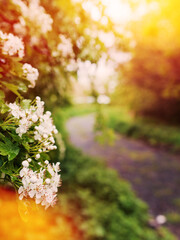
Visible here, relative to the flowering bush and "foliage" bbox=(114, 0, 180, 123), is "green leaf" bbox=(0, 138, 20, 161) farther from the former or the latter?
"foliage" bbox=(114, 0, 180, 123)

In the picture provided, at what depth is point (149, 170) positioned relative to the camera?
893cm

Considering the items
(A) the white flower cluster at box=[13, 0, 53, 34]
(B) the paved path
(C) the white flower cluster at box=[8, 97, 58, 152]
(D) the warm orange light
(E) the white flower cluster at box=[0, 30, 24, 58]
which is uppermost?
(A) the white flower cluster at box=[13, 0, 53, 34]

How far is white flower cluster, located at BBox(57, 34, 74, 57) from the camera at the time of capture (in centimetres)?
243

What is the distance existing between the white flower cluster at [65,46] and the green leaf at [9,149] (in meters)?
1.48

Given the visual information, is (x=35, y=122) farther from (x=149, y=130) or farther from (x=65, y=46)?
(x=149, y=130)

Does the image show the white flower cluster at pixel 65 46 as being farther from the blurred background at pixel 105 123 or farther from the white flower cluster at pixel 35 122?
the white flower cluster at pixel 35 122

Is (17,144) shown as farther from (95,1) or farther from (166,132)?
(166,132)

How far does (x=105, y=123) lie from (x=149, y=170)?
212 inches

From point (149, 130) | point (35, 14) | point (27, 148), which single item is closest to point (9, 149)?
point (27, 148)

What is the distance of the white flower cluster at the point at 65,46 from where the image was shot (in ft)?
7.97

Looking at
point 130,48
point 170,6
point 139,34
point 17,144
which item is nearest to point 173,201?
point 130,48

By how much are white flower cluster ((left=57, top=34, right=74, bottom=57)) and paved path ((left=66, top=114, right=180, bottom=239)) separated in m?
3.52

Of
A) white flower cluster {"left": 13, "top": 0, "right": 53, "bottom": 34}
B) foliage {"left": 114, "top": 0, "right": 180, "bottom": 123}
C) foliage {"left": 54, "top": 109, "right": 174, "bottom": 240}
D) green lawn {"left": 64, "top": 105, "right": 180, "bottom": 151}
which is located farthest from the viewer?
green lawn {"left": 64, "top": 105, "right": 180, "bottom": 151}

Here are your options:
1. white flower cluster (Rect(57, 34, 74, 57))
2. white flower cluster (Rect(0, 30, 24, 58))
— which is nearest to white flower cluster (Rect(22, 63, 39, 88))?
white flower cluster (Rect(0, 30, 24, 58))
